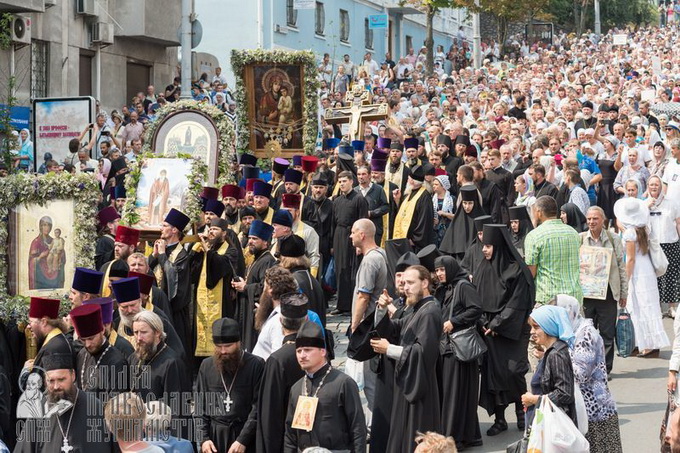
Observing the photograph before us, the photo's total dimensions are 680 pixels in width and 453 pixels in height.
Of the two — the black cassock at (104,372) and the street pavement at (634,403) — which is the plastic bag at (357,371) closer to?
the street pavement at (634,403)

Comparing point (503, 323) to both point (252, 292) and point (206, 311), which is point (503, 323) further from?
point (206, 311)

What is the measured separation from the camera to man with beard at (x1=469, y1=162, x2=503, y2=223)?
16.1 m

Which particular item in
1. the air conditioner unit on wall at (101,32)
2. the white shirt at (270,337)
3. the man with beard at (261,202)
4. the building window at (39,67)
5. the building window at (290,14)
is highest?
the building window at (290,14)

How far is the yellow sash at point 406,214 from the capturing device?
15.7 meters

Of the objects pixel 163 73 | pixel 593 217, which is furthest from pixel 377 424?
pixel 163 73

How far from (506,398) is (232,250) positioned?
3065 millimetres

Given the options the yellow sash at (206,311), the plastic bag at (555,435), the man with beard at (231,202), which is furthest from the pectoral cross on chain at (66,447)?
the man with beard at (231,202)

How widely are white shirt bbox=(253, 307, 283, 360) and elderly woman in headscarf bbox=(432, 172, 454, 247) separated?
7.43 meters

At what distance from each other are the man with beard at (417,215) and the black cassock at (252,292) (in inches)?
166

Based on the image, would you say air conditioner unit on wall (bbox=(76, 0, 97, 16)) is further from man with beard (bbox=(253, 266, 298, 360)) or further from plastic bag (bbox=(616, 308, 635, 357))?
man with beard (bbox=(253, 266, 298, 360))

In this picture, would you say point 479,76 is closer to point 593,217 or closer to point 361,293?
point 593,217

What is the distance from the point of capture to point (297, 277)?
10.4 metres

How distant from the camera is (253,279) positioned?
11.6m

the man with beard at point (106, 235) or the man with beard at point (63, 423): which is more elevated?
the man with beard at point (106, 235)
